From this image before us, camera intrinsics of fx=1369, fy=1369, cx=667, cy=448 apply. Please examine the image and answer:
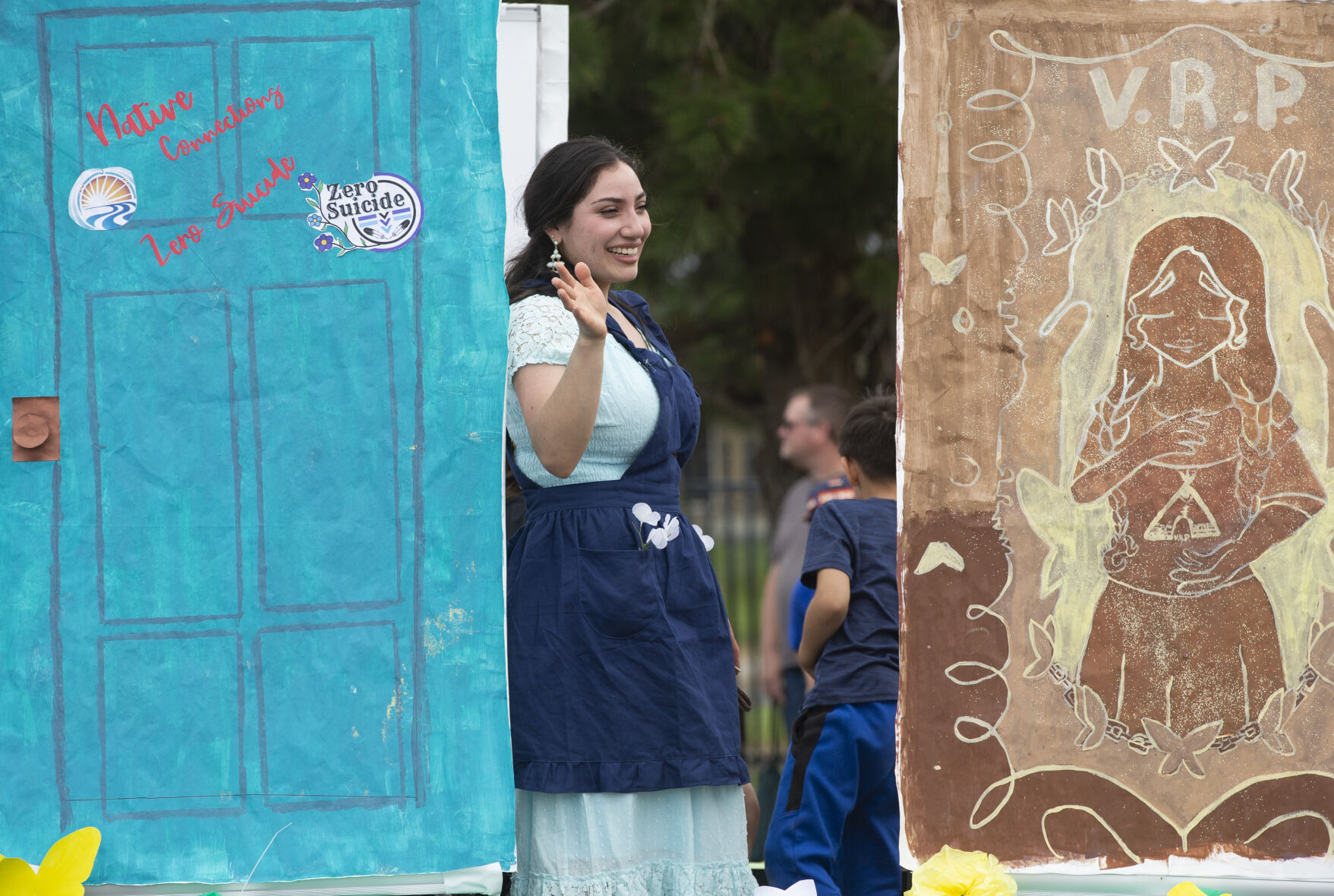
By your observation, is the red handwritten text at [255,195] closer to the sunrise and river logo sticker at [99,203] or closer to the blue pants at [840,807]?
the sunrise and river logo sticker at [99,203]

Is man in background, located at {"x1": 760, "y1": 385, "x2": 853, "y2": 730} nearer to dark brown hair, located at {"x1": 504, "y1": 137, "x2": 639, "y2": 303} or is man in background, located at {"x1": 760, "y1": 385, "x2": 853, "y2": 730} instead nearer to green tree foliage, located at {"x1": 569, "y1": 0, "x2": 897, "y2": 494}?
green tree foliage, located at {"x1": 569, "y1": 0, "x2": 897, "y2": 494}

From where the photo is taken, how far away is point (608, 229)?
2.34 m

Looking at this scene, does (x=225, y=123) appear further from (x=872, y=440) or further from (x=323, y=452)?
(x=872, y=440)

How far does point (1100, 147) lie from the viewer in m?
2.32

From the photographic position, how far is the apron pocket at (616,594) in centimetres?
222

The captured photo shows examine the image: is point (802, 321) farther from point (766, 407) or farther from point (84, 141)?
point (84, 141)

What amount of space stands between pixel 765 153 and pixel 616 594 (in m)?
2.91

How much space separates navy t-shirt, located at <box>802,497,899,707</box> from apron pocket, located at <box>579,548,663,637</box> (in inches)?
34.9

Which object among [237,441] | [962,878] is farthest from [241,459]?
[962,878]

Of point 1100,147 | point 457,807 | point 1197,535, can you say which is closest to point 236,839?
point 457,807

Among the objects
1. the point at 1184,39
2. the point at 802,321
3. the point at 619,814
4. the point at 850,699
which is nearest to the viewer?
the point at 619,814

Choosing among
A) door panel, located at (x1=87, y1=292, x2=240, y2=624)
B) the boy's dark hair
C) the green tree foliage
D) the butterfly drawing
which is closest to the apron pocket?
door panel, located at (x1=87, y1=292, x2=240, y2=624)

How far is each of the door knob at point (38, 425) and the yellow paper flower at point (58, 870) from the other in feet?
1.96

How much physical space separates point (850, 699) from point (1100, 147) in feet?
4.31
